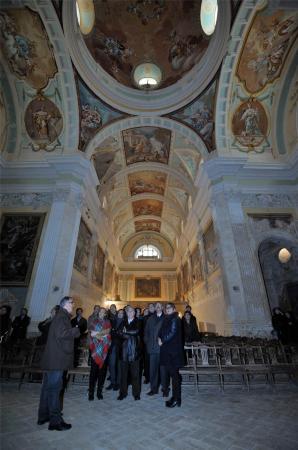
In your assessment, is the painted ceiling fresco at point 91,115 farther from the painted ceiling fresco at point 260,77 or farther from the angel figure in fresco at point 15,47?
the painted ceiling fresco at point 260,77

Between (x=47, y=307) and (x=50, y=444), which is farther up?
(x=47, y=307)

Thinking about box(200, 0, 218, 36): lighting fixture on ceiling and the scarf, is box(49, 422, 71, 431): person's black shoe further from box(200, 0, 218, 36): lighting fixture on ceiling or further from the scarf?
box(200, 0, 218, 36): lighting fixture on ceiling

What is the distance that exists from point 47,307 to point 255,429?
7.84 meters

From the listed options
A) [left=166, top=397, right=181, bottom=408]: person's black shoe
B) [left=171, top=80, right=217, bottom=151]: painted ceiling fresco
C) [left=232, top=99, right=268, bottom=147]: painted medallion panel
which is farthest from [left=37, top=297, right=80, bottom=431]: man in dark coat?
[left=232, top=99, right=268, bottom=147]: painted medallion panel

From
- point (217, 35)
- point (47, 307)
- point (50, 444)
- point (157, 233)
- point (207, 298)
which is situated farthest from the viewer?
point (157, 233)

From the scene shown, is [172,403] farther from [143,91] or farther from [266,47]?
[143,91]

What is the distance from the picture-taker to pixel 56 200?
11164mm

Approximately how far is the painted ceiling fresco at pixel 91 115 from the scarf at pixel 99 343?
32.8 ft

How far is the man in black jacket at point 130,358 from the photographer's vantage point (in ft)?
14.4

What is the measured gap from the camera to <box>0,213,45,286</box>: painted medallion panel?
388 inches

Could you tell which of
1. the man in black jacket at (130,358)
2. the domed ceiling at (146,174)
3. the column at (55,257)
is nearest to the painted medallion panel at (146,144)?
the domed ceiling at (146,174)

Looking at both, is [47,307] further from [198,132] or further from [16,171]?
[198,132]

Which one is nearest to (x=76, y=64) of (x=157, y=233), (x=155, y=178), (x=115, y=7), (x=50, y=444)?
(x=115, y=7)

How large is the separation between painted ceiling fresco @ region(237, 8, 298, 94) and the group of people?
11.4m
